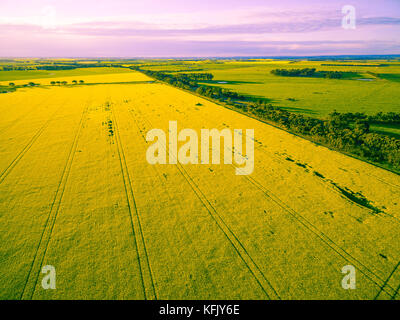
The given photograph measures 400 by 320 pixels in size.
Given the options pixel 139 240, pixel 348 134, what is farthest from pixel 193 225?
pixel 348 134

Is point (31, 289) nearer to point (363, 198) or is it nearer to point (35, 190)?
point (35, 190)

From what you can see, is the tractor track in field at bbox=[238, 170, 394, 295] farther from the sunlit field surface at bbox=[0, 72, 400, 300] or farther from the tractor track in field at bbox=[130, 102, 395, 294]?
the sunlit field surface at bbox=[0, 72, 400, 300]

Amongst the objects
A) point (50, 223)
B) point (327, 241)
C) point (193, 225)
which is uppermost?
point (50, 223)

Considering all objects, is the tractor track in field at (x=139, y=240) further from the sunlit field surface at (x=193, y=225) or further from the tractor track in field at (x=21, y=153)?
the tractor track in field at (x=21, y=153)

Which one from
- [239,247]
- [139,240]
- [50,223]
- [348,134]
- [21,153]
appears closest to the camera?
[239,247]

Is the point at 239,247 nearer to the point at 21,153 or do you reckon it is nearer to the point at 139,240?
the point at 139,240

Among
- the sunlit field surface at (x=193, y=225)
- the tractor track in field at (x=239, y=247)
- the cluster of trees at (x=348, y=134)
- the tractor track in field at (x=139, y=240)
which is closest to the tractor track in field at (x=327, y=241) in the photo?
the sunlit field surface at (x=193, y=225)

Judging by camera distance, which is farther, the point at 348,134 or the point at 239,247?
the point at 348,134
